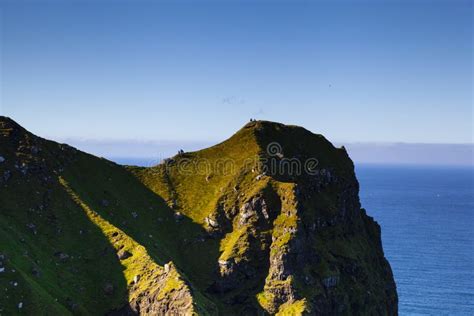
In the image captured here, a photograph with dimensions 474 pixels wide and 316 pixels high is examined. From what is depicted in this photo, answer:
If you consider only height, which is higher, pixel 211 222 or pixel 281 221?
pixel 281 221

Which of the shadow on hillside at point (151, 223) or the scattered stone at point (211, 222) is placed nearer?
the shadow on hillside at point (151, 223)

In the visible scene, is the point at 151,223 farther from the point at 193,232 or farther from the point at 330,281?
the point at 330,281

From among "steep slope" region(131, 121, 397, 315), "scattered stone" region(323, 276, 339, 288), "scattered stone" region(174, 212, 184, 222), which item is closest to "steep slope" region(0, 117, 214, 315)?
"scattered stone" region(174, 212, 184, 222)

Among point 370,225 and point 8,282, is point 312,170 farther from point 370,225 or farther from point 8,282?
point 8,282

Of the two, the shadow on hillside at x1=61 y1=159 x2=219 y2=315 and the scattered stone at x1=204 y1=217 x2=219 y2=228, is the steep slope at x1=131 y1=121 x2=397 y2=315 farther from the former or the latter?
the shadow on hillside at x1=61 y1=159 x2=219 y2=315

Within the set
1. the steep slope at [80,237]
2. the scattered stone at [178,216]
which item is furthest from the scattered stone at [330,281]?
the scattered stone at [178,216]

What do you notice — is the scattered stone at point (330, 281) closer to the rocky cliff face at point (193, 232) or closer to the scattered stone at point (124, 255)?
the rocky cliff face at point (193, 232)

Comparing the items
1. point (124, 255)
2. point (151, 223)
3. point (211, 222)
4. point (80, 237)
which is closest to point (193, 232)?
point (211, 222)

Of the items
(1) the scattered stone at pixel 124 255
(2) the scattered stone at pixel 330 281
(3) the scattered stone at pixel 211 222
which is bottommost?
(2) the scattered stone at pixel 330 281
